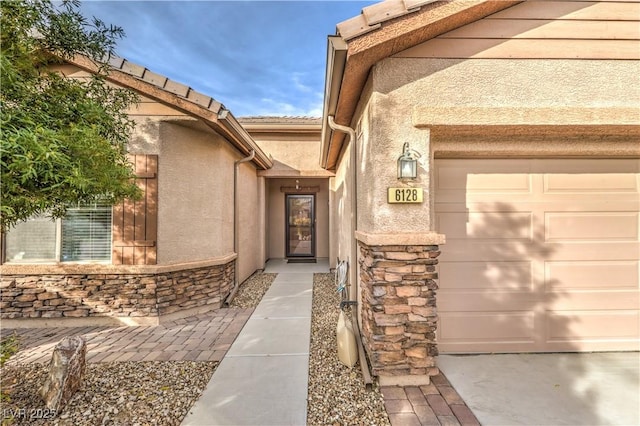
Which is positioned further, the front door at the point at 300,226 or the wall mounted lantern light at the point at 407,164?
the front door at the point at 300,226

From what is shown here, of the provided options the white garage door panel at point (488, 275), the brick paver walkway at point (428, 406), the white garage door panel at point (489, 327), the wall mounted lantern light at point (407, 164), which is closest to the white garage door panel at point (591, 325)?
the white garage door panel at point (489, 327)

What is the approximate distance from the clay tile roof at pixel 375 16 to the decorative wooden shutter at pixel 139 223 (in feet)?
13.1

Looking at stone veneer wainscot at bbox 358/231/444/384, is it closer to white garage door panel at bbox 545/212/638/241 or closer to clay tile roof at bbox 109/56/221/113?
white garage door panel at bbox 545/212/638/241

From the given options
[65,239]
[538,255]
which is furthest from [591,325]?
[65,239]

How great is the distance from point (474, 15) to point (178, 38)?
6211 millimetres

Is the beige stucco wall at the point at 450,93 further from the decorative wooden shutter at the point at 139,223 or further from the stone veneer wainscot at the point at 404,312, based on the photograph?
the decorative wooden shutter at the point at 139,223

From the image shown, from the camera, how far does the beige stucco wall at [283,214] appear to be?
407 inches

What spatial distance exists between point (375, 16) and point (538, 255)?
132 inches

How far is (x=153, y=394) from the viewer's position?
111 inches

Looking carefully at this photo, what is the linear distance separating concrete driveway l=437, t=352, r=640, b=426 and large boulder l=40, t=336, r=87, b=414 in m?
3.89

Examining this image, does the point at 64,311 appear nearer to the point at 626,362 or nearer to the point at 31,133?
the point at 31,133

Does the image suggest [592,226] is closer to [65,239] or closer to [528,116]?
[528,116]

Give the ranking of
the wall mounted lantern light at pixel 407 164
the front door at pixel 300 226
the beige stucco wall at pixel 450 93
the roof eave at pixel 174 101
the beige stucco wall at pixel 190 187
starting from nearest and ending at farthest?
1. the wall mounted lantern light at pixel 407 164
2. the beige stucco wall at pixel 450 93
3. the roof eave at pixel 174 101
4. the beige stucco wall at pixel 190 187
5. the front door at pixel 300 226

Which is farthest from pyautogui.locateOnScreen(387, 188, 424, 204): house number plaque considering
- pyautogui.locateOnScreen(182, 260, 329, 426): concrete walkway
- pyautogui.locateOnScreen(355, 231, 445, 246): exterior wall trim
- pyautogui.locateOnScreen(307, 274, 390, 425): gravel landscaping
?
pyautogui.locateOnScreen(182, 260, 329, 426): concrete walkway
